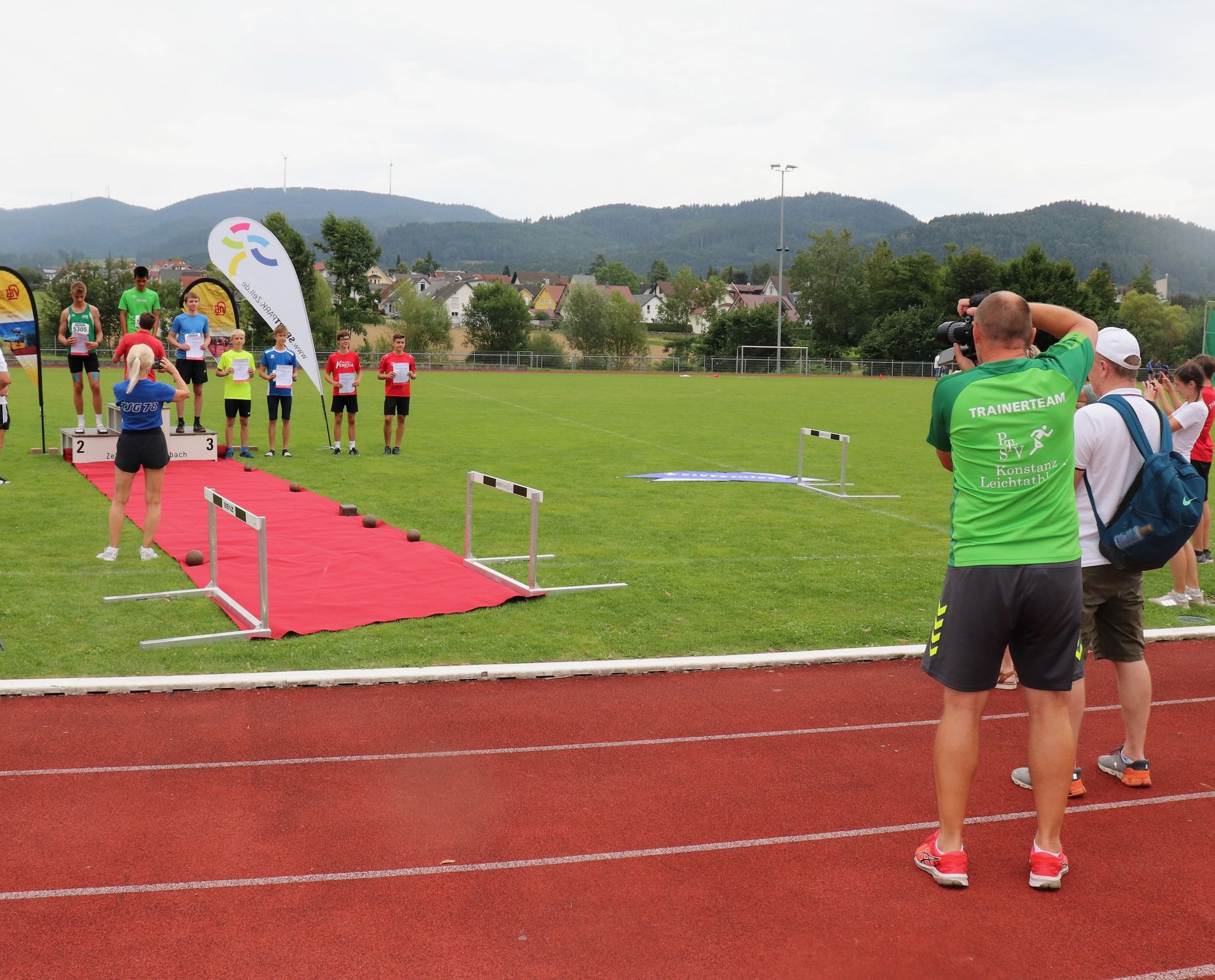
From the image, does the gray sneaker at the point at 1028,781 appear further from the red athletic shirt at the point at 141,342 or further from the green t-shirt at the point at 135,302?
the green t-shirt at the point at 135,302

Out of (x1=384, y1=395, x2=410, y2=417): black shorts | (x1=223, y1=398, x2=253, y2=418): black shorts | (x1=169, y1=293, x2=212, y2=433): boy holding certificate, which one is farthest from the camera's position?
(x1=384, y1=395, x2=410, y2=417): black shorts

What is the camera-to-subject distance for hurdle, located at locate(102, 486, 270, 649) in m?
7.06

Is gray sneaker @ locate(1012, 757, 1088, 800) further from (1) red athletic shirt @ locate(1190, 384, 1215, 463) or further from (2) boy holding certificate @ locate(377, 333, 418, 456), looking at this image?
(2) boy holding certificate @ locate(377, 333, 418, 456)

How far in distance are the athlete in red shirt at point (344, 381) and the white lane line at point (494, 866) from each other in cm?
1331

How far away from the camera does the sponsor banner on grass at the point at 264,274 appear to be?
1720 cm

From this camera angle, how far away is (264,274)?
17453 mm

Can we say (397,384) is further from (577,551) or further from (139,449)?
(139,449)

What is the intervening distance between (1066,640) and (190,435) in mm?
14574

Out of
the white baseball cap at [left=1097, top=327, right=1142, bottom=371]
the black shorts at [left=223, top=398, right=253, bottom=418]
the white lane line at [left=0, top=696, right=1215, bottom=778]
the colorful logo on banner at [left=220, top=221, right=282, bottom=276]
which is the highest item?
the colorful logo on banner at [left=220, top=221, right=282, bottom=276]

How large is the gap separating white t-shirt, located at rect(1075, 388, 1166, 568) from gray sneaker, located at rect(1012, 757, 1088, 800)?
3.43 feet

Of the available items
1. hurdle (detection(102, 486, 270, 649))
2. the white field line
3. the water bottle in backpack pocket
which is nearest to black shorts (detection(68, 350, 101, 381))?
hurdle (detection(102, 486, 270, 649))

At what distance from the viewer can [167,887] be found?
4020 millimetres

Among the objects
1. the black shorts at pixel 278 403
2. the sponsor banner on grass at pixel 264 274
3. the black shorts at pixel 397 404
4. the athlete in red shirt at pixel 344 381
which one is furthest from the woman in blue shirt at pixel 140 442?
the black shorts at pixel 397 404

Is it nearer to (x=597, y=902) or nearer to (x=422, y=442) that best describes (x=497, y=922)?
(x=597, y=902)
